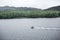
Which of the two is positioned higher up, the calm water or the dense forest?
the dense forest

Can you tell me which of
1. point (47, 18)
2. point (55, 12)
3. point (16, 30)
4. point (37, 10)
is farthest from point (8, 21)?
point (55, 12)

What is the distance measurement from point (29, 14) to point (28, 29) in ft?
0.79

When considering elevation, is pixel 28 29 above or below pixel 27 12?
below

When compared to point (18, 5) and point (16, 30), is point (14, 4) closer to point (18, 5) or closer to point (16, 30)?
point (18, 5)

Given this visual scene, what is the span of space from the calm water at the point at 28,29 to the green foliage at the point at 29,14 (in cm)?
5

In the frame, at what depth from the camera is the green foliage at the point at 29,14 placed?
1.54 metres

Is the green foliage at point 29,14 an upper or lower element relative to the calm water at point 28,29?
upper

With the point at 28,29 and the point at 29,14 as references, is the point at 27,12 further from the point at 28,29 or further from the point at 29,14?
the point at 28,29

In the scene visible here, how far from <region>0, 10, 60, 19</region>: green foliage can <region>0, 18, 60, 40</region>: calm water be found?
0.16 ft

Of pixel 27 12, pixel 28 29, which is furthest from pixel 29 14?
pixel 28 29

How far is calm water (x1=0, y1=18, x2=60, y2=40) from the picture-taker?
1.54 meters

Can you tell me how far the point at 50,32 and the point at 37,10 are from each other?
0.41 metres

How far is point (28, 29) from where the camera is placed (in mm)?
1557

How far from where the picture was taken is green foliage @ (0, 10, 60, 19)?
1.54 metres
